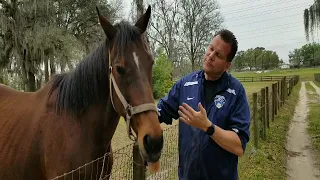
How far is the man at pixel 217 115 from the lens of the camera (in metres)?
1.99

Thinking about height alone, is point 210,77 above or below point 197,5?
below

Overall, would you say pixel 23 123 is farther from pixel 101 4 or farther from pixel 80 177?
pixel 101 4

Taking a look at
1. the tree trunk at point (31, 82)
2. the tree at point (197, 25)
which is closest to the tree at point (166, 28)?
the tree at point (197, 25)

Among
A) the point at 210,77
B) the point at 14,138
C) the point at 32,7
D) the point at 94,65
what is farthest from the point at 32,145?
the point at 32,7

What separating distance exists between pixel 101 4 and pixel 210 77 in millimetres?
19113

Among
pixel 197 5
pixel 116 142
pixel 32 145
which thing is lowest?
pixel 116 142

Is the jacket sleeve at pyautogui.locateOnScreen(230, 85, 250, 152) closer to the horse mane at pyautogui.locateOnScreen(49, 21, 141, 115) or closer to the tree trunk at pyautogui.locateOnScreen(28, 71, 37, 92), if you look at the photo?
the horse mane at pyautogui.locateOnScreen(49, 21, 141, 115)

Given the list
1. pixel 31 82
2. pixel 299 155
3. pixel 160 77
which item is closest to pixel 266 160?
pixel 299 155

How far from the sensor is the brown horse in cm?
194

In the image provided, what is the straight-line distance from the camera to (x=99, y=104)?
236 centimetres

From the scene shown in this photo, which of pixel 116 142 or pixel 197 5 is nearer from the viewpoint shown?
pixel 116 142

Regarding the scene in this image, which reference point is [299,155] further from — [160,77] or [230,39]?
[160,77]

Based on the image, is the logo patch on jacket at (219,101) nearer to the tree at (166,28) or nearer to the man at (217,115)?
the man at (217,115)

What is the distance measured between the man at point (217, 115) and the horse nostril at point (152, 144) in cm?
24
